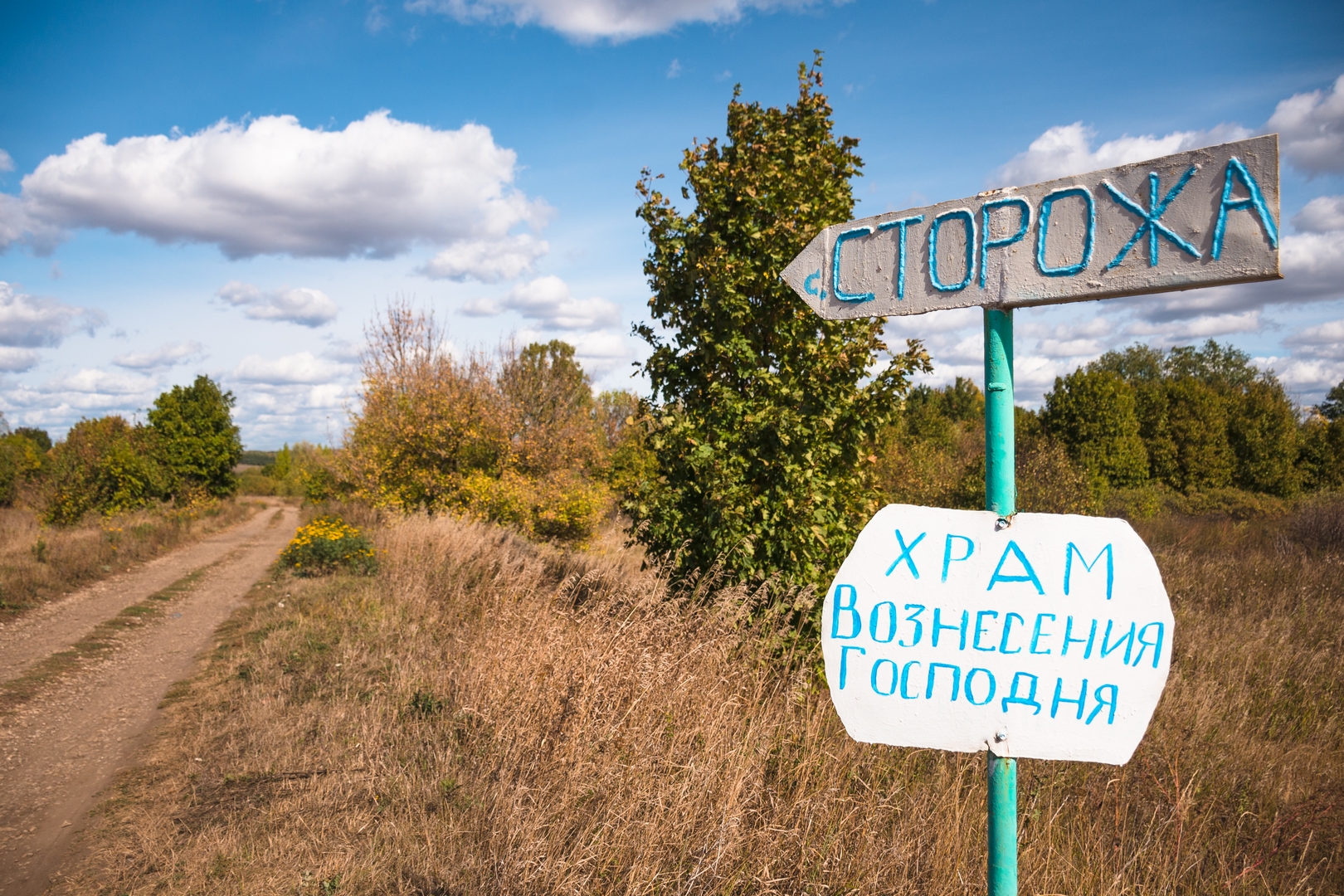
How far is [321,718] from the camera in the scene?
4.87 meters

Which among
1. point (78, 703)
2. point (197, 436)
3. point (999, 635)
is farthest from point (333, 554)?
point (197, 436)

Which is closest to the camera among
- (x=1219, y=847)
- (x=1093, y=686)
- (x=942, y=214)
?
(x=1093, y=686)

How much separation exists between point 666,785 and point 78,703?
22.5ft

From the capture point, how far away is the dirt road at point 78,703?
404cm

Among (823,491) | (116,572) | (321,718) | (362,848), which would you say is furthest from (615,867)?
(116,572)

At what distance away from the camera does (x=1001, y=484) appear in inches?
58.4

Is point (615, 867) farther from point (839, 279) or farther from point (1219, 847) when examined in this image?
point (1219, 847)

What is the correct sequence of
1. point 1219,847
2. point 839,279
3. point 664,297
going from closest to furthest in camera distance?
point 839,279 < point 1219,847 < point 664,297

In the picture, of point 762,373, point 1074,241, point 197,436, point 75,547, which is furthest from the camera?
point 197,436

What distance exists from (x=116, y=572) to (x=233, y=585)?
3.33 meters

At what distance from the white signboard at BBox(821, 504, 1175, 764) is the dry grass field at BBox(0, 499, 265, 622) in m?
12.7

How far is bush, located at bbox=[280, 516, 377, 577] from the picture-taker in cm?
1154

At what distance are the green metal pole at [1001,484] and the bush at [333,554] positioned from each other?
11.1 metres

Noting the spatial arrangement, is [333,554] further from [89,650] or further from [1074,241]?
[1074,241]
